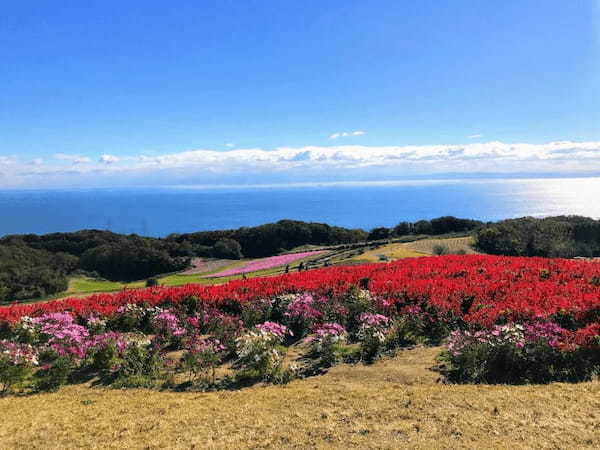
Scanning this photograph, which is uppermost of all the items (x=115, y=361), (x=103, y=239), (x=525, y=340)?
(x=525, y=340)

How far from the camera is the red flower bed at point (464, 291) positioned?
925 centimetres

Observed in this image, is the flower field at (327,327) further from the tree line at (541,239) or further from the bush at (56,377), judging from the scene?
the tree line at (541,239)

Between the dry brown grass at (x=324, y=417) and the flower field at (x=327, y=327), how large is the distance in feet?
2.39

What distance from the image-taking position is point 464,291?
11.2m

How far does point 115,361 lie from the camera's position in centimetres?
889

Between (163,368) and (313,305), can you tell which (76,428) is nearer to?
(163,368)

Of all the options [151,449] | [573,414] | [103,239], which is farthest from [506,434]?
[103,239]

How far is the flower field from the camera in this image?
7484mm

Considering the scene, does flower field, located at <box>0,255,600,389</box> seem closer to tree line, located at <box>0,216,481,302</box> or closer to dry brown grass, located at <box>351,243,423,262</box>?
dry brown grass, located at <box>351,243,423,262</box>

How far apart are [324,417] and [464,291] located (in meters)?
6.73

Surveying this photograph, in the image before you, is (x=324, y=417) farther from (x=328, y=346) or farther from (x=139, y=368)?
(x=139, y=368)

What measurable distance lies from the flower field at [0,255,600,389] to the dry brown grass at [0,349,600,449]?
0.73m

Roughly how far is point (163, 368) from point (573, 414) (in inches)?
298

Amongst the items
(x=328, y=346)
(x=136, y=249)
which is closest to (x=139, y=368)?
(x=328, y=346)
